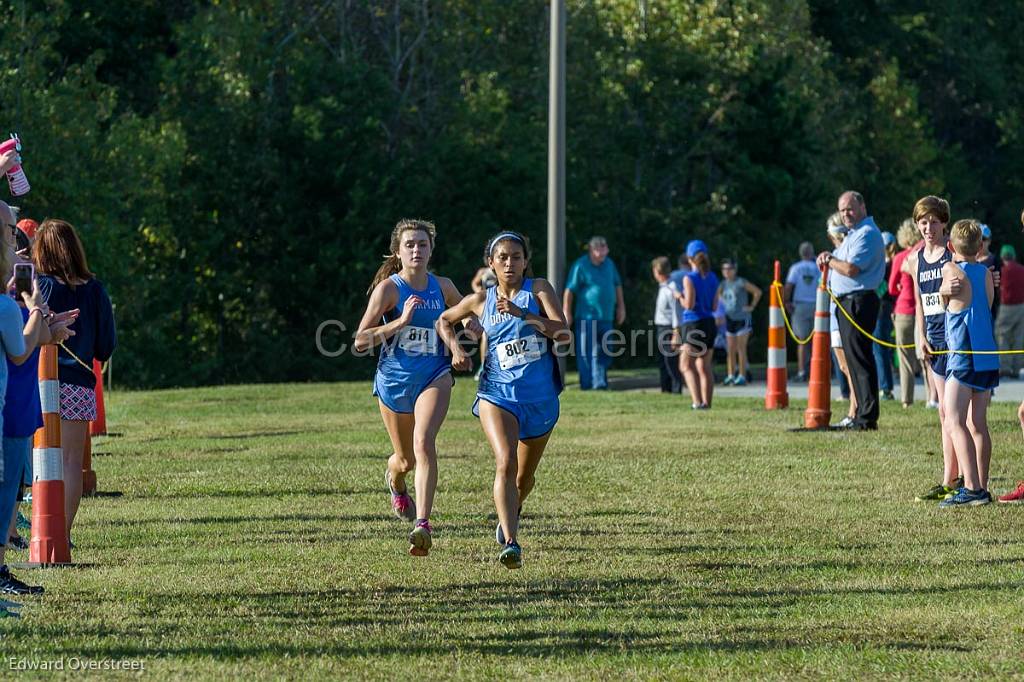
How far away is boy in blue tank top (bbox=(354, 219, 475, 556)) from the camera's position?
32.8ft

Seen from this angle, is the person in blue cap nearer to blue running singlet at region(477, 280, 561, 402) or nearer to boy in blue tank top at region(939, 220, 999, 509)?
boy in blue tank top at region(939, 220, 999, 509)

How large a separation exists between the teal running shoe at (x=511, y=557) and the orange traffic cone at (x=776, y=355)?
9.19 meters

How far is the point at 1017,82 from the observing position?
188 ft

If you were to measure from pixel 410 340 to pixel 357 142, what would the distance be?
24.2 metres

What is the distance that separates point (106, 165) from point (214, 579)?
75.7ft

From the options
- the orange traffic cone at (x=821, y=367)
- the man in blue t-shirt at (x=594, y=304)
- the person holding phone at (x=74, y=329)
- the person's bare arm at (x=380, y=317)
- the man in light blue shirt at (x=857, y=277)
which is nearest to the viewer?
the person holding phone at (x=74, y=329)

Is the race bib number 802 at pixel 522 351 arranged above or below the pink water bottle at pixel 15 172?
below

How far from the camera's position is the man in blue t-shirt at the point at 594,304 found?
2247 cm

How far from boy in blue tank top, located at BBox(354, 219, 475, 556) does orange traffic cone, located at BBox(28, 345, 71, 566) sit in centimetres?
178

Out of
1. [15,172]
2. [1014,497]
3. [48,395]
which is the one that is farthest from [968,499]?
[15,172]

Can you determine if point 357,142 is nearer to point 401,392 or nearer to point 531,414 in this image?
point 401,392

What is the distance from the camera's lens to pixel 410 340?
10.2 metres

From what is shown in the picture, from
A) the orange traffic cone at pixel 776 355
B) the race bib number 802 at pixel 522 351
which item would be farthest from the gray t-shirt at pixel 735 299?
the race bib number 802 at pixel 522 351

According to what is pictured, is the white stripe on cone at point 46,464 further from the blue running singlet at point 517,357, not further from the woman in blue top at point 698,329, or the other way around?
the woman in blue top at point 698,329
